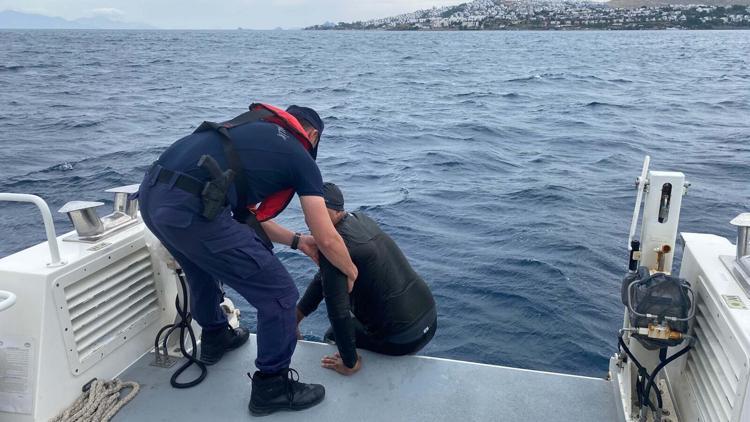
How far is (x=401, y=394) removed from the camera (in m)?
3.36

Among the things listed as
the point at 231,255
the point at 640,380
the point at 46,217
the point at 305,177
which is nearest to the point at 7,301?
the point at 46,217

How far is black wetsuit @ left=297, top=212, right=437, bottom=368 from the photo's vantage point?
3.57m

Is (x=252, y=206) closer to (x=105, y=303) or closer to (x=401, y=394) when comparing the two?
(x=105, y=303)

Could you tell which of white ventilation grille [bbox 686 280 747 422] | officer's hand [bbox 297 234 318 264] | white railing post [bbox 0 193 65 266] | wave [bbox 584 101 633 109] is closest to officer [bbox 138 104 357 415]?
officer's hand [bbox 297 234 318 264]

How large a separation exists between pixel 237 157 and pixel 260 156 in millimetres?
103

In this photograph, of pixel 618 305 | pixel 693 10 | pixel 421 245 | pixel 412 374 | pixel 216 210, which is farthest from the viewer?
Answer: pixel 693 10

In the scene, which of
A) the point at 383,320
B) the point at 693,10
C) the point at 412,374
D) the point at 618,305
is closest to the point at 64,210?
the point at 383,320

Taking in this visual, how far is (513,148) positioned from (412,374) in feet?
37.0

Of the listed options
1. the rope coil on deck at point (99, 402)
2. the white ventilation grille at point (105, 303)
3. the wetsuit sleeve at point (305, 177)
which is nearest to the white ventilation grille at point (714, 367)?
the wetsuit sleeve at point (305, 177)

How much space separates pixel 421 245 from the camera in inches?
308

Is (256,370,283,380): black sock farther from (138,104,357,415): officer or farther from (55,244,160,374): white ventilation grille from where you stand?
(55,244,160,374): white ventilation grille

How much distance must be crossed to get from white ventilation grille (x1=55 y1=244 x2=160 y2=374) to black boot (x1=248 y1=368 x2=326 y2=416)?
0.88 metres

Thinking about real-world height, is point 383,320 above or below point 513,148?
above

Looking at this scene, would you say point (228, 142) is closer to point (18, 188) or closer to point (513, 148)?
point (18, 188)
